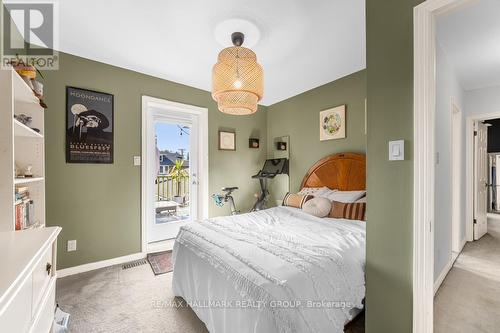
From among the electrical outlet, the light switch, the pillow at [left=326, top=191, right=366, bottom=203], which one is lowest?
the electrical outlet

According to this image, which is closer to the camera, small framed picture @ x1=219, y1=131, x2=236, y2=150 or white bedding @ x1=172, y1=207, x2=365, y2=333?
white bedding @ x1=172, y1=207, x2=365, y2=333

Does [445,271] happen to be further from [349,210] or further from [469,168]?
[469,168]

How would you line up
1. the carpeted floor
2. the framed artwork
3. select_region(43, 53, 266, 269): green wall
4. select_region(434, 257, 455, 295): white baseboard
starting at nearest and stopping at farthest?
the carpeted floor
select_region(434, 257, 455, 295): white baseboard
select_region(43, 53, 266, 269): green wall
the framed artwork

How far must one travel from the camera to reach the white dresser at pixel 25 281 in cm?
63

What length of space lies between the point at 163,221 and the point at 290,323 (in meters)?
2.86

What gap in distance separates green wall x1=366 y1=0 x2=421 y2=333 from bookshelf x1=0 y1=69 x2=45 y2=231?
6.82 feet

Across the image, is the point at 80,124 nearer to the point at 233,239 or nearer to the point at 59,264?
the point at 59,264

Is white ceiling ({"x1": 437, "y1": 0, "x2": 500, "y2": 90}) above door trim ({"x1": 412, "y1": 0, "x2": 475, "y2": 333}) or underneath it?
above

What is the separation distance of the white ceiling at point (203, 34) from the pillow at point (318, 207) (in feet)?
5.71

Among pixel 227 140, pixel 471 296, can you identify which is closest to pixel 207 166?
pixel 227 140

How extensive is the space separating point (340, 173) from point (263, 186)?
5.07ft

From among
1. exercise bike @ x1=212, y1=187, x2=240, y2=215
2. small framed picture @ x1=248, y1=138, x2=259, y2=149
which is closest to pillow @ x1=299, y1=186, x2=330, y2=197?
exercise bike @ x1=212, y1=187, x2=240, y2=215

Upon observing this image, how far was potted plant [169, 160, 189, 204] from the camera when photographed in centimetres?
360

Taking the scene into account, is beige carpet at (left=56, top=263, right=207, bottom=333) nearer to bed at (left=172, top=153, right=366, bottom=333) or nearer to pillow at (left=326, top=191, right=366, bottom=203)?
bed at (left=172, top=153, right=366, bottom=333)
